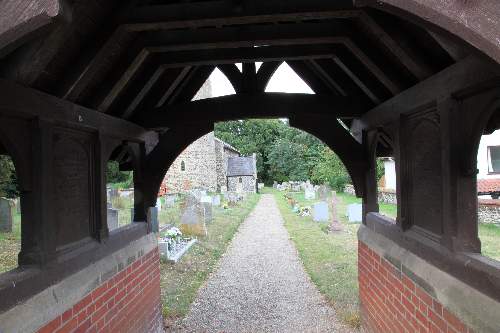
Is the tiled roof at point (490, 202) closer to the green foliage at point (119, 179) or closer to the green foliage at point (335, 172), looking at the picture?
the green foliage at point (335, 172)

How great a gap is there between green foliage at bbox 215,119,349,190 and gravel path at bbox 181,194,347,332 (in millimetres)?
31215

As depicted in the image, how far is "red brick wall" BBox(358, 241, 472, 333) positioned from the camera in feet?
9.25

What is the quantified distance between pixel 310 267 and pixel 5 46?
827 centimetres

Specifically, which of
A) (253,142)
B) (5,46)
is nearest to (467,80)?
(5,46)

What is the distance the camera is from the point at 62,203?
10.4ft

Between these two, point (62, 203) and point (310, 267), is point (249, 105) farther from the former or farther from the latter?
point (310, 267)

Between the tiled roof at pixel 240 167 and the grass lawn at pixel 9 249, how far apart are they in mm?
29318

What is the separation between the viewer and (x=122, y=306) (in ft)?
13.3

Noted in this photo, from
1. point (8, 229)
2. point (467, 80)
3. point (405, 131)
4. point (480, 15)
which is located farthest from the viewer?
point (8, 229)

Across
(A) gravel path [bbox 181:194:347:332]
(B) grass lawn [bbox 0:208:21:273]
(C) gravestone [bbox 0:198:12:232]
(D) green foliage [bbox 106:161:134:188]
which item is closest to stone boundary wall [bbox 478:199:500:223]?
(A) gravel path [bbox 181:194:347:332]

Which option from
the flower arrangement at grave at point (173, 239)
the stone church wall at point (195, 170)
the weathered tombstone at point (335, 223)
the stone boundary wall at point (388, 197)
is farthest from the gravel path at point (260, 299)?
the stone church wall at point (195, 170)

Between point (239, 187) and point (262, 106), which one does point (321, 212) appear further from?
point (239, 187)

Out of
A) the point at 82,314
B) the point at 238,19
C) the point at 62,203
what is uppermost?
the point at 238,19

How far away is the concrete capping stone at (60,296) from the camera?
7.71 feet
